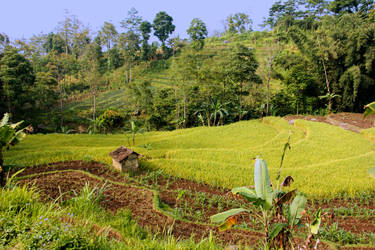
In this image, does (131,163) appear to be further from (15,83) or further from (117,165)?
(15,83)

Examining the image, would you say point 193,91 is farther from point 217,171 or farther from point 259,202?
point 259,202

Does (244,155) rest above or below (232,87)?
below

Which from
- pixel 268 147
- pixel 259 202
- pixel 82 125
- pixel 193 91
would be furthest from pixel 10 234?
pixel 82 125

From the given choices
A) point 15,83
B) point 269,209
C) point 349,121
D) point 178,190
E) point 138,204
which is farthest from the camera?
point 15,83

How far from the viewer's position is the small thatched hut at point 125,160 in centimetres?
593

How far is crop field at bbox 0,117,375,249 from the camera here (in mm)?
2760

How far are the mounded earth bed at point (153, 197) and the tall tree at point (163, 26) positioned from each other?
1179 inches

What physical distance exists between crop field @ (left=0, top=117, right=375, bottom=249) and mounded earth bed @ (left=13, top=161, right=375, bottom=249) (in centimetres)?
2

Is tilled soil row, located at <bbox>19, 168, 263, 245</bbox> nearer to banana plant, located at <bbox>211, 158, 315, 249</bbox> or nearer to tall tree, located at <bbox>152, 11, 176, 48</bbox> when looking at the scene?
banana plant, located at <bbox>211, 158, 315, 249</bbox>

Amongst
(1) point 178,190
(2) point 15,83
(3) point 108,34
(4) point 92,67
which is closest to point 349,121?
(1) point 178,190

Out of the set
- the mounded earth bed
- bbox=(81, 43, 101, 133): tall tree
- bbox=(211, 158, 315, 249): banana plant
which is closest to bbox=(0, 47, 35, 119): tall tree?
bbox=(81, 43, 101, 133): tall tree

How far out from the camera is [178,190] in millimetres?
5109

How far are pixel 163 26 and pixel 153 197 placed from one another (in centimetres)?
3295

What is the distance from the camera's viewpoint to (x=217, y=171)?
20.2ft
